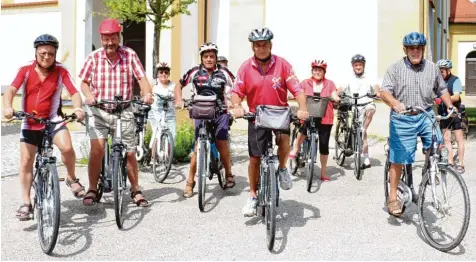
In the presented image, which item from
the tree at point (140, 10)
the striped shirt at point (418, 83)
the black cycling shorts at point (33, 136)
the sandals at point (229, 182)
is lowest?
the sandals at point (229, 182)

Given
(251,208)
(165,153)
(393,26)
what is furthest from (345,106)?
(393,26)

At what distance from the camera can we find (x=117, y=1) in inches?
368

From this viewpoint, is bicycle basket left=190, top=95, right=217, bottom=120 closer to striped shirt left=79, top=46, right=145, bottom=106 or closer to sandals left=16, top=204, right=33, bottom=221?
striped shirt left=79, top=46, right=145, bottom=106

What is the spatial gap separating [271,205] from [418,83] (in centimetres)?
194

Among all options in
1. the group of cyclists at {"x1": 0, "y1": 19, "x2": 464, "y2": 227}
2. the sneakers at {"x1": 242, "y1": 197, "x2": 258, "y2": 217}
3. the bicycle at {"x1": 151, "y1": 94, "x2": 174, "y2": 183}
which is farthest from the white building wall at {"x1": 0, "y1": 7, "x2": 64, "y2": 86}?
the sneakers at {"x1": 242, "y1": 197, "x2": 258, "y2": 217}

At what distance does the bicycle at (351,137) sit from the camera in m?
8.14

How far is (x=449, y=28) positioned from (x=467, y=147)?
2594 centimetres

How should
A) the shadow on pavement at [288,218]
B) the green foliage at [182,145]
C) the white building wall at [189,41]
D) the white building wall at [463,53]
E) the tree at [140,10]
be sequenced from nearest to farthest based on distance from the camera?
1. the shadow on pavement at [288,218]
2. the tree at [140,10]
3. the green foliage at [182,145]
4. the white building wall at [189,41]
5. the white building wall at [463,53]

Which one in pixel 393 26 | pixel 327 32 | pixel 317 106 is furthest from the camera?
pixel 327 32

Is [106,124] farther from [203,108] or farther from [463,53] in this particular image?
[463,53]

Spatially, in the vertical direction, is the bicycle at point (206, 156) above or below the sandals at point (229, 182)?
above

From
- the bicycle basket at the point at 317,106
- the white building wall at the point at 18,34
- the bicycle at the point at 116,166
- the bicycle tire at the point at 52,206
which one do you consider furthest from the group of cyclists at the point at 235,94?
the white building wall at the point at 18,34

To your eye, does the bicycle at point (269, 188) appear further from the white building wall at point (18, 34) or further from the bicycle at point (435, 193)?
the white building wall at point (18, 34)

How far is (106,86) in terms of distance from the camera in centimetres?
591
